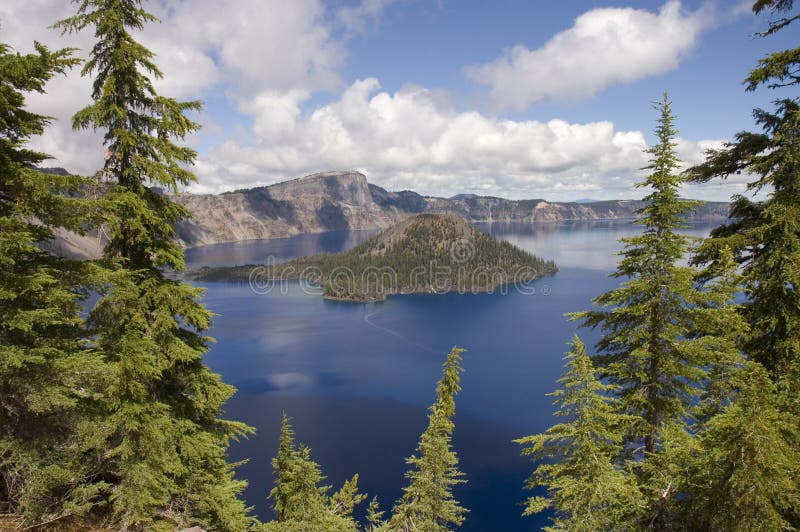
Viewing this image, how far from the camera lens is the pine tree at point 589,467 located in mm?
11797

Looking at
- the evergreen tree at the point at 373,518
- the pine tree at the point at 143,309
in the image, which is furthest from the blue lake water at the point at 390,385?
the pine tree at the point at 143,309

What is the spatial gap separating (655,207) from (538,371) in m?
99.2

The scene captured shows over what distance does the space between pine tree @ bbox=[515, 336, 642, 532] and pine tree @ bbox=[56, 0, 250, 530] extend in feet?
36.7

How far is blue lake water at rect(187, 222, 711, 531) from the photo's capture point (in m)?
63.9

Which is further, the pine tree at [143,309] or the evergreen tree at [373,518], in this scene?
the evergreen tree at [373,518]

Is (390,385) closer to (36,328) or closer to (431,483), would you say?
(431,483)

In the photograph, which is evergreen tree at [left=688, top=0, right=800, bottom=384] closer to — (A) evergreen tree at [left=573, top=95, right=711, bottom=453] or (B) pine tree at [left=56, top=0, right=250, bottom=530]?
(A) evergreen tree at [left=573, top=95, right=711, bottom=453]

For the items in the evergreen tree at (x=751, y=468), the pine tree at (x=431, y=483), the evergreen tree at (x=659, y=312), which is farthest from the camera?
the pine tree at (x=431, y=483)

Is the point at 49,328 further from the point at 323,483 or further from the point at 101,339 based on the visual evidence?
the point at 323,483

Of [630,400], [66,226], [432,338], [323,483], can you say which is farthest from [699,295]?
[432,338]

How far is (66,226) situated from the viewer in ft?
36.6

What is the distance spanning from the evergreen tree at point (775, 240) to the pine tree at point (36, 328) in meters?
19.4

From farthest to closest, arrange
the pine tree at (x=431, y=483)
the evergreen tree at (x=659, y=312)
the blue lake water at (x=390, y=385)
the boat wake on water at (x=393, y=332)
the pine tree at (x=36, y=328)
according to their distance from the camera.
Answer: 1. the boat wake on water at (x=393, y=332)
2. the blue lake water at (x=390, y=385)
3. the pine tree at (x=431, y=483)
4. the evergreen tree at (x=659, y=312)
5. the pine tree at (x=36, y=328)

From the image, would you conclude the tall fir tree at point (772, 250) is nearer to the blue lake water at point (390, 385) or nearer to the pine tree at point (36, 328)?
the pine tree at point (36, 328)
